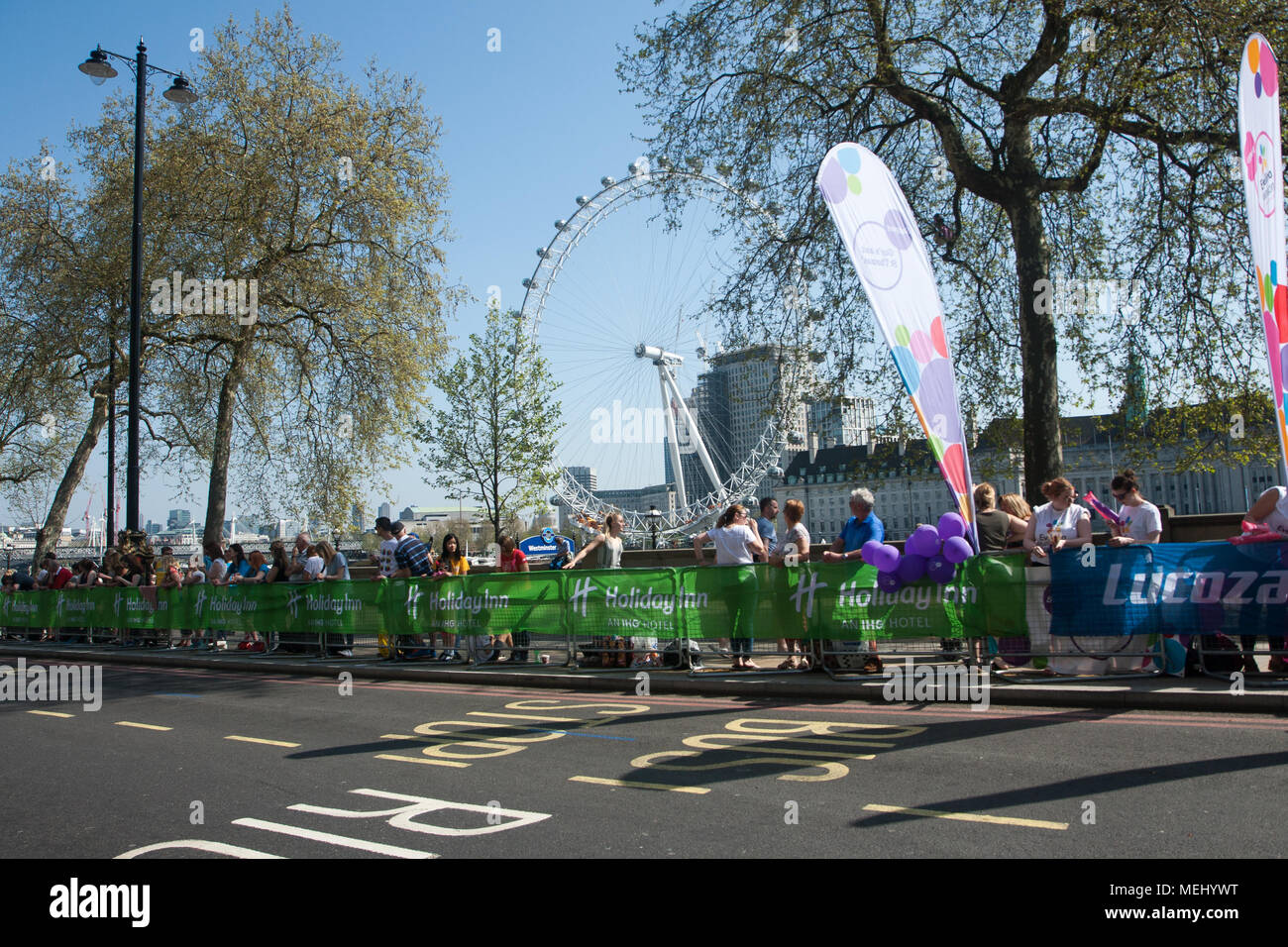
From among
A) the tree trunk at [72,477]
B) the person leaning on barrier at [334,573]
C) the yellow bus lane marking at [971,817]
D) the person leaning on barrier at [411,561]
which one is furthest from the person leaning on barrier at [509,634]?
the tree trunk at [72,477]

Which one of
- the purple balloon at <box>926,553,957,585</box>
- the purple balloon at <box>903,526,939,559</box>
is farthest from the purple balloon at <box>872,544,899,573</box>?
the purple balloon at <box>926,553,957,585</box>

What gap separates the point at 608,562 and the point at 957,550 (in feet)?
18.3

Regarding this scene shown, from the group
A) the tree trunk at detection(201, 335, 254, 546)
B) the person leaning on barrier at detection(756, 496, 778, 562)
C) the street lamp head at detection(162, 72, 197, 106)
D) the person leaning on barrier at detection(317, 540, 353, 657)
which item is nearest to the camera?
the person leaning on barrier at detection(756, 496, 778, 562)

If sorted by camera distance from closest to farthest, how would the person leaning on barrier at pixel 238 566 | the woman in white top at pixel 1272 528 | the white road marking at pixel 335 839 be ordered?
the white road marking at pixel 335 839, the woman in white top at pixel 1272 528, the person leaning on barrier at pixel 238 566

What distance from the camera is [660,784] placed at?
253 inches

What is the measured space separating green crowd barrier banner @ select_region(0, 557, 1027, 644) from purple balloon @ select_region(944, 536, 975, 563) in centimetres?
16

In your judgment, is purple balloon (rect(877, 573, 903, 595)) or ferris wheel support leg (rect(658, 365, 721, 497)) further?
ferris wheel support leg (rect(658, 365, 721, 497))

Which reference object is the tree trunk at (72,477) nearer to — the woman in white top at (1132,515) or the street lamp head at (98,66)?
the street lamp head at (98,66)

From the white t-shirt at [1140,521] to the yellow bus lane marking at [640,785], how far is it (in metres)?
5.35

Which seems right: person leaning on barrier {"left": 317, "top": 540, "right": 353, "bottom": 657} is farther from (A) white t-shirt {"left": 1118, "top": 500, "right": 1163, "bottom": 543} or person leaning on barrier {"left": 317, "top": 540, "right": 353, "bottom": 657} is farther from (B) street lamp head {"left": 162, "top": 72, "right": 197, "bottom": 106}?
(A) white t-shirt {"left": 1118, "top": 500, "right": 1163, "bottom": 543}

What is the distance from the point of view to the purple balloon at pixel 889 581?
961 centimetres

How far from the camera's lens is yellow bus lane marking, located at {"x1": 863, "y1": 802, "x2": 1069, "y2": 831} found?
5066 mm

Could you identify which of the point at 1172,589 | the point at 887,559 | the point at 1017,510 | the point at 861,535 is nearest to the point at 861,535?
the point at 861,535
